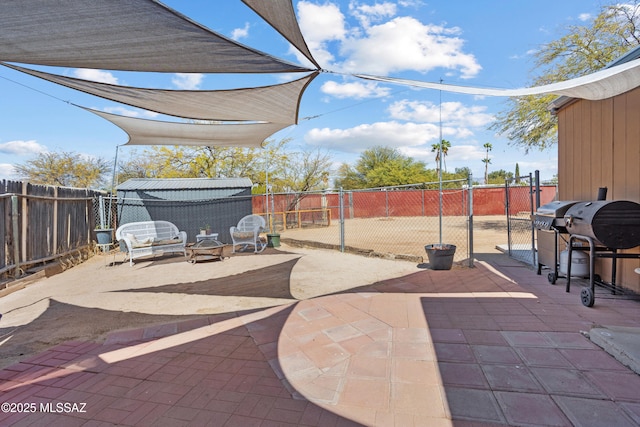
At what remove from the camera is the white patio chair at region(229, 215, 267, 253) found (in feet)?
24.4

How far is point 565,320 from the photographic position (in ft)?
9.01

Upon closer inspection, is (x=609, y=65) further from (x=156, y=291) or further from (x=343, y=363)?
(x=156, y=291)

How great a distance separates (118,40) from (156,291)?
3.13 metres

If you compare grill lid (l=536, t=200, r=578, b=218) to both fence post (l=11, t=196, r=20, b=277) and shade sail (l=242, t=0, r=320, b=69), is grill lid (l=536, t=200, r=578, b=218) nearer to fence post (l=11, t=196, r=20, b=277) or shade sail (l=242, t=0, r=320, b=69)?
shade sail (l=242, t=0, r=320, b=69)

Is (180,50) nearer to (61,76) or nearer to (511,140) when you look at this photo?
(61,76)

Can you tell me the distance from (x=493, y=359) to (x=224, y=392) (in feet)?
5.81

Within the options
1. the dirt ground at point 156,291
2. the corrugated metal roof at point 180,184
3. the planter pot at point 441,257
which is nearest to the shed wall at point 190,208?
the corrugated metal roof at point 180,184

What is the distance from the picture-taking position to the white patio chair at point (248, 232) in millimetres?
7446

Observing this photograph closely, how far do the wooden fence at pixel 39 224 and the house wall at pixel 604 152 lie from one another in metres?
7.87

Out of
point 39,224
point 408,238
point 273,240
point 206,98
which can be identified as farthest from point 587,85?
point 39,224

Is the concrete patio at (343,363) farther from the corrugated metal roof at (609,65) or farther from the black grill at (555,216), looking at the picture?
the corrugated metal roof at (609,65)

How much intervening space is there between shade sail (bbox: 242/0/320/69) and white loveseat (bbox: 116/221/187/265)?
5265 mm

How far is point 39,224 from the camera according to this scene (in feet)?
18.5

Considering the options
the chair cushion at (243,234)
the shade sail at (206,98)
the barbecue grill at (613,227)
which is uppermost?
the shade sail at (206,98)
